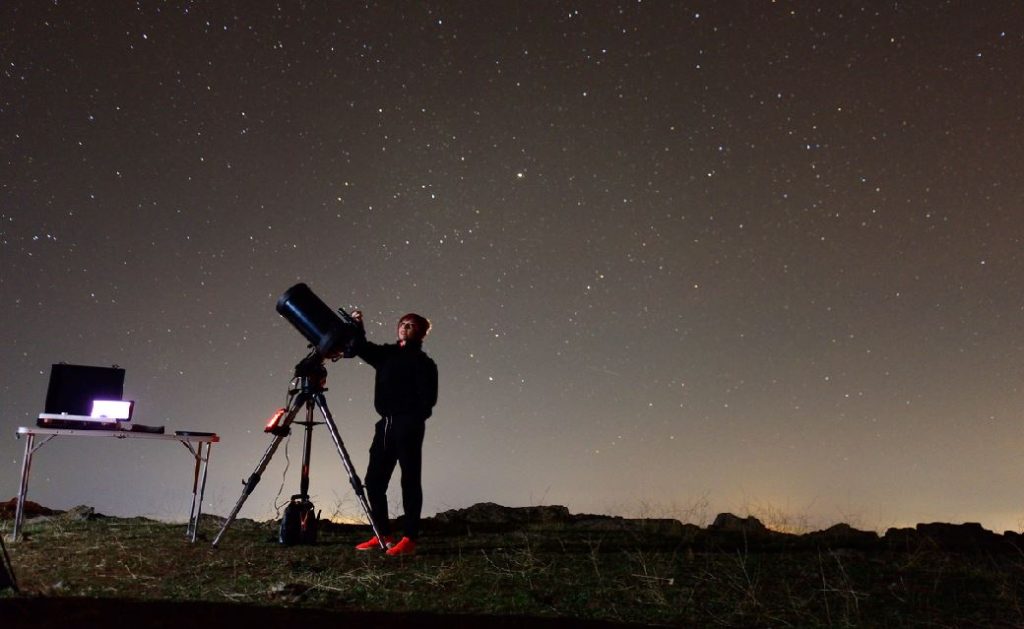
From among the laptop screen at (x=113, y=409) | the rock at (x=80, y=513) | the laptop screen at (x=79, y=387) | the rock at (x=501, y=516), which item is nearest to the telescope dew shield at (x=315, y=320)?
the laptop screen at (x=113, y=409)

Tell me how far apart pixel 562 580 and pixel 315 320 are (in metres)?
2.70

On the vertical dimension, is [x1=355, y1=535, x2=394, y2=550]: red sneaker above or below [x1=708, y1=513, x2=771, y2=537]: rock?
below

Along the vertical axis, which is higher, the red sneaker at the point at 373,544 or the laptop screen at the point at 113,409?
the laptop screen at the point at 113,409

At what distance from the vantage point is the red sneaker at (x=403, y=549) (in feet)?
16.6

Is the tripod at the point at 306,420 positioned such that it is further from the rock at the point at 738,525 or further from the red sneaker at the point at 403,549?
the rock at the point at 738,525

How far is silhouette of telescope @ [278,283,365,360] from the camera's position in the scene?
18.2 ft

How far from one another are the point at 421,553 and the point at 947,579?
10.7 feet

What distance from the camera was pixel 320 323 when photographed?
5609mm

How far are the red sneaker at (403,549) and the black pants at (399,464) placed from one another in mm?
100

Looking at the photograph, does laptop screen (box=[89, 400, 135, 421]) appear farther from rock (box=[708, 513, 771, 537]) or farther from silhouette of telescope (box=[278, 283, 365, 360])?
rock (box=[708, 513, 771, 537])

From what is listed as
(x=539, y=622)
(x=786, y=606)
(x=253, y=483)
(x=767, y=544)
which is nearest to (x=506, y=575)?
(x=539, y=622)

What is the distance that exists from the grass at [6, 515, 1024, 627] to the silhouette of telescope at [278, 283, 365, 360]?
1.45 meters

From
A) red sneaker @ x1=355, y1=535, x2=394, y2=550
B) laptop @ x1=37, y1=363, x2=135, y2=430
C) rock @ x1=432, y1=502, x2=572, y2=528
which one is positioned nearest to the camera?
red sneaker @ x1=355, y1=535, x2=394, y2=550

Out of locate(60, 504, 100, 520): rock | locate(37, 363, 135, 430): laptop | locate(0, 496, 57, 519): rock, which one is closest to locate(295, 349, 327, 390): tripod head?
locate(37, 363, 135, 430): laptop
